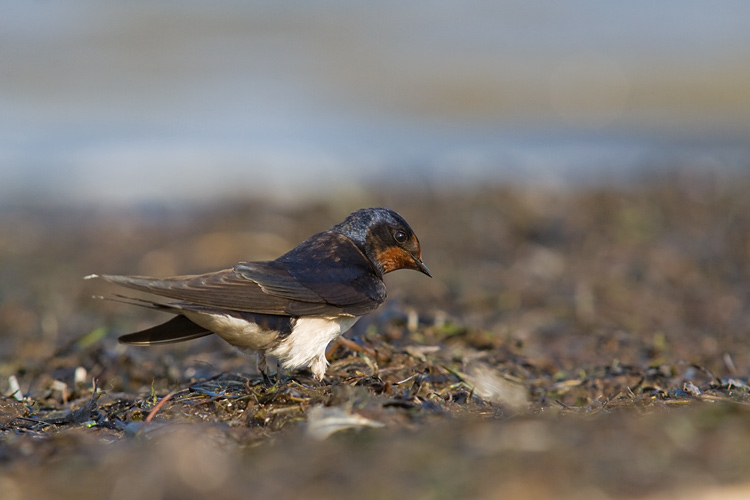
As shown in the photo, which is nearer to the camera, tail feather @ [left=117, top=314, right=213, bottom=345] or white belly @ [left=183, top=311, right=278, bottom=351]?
white belly @ [left=183, top=311, right=278, bottom=351]

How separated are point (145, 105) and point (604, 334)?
1554 centimetres

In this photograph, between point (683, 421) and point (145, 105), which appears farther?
point (145, 105)

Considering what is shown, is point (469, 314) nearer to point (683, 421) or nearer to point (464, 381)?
point (464, 381)

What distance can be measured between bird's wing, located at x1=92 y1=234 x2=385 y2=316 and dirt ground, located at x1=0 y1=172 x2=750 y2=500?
0.38 m

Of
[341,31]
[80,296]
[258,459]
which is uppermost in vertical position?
[341,31]

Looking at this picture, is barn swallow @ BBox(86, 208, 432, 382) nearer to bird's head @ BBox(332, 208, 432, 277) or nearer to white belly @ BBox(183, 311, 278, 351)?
white belly @ BBox(183, 311, 278, 351)

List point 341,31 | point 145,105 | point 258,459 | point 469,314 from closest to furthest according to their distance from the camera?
point 258,459, point 469,314, point 145,105, point 341,31

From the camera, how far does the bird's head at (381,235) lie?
5.61m

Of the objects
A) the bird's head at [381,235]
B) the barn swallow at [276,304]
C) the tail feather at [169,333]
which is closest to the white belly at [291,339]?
the barn swallow at [276,304]

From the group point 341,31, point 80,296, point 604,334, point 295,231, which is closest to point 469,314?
point 604,334

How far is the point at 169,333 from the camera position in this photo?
491cm

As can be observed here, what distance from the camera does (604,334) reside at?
688cm

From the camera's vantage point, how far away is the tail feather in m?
4.84

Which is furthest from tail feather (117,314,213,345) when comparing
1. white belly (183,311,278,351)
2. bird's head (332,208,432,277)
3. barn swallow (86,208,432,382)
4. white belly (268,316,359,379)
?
bird's head (332,208,432,277)
